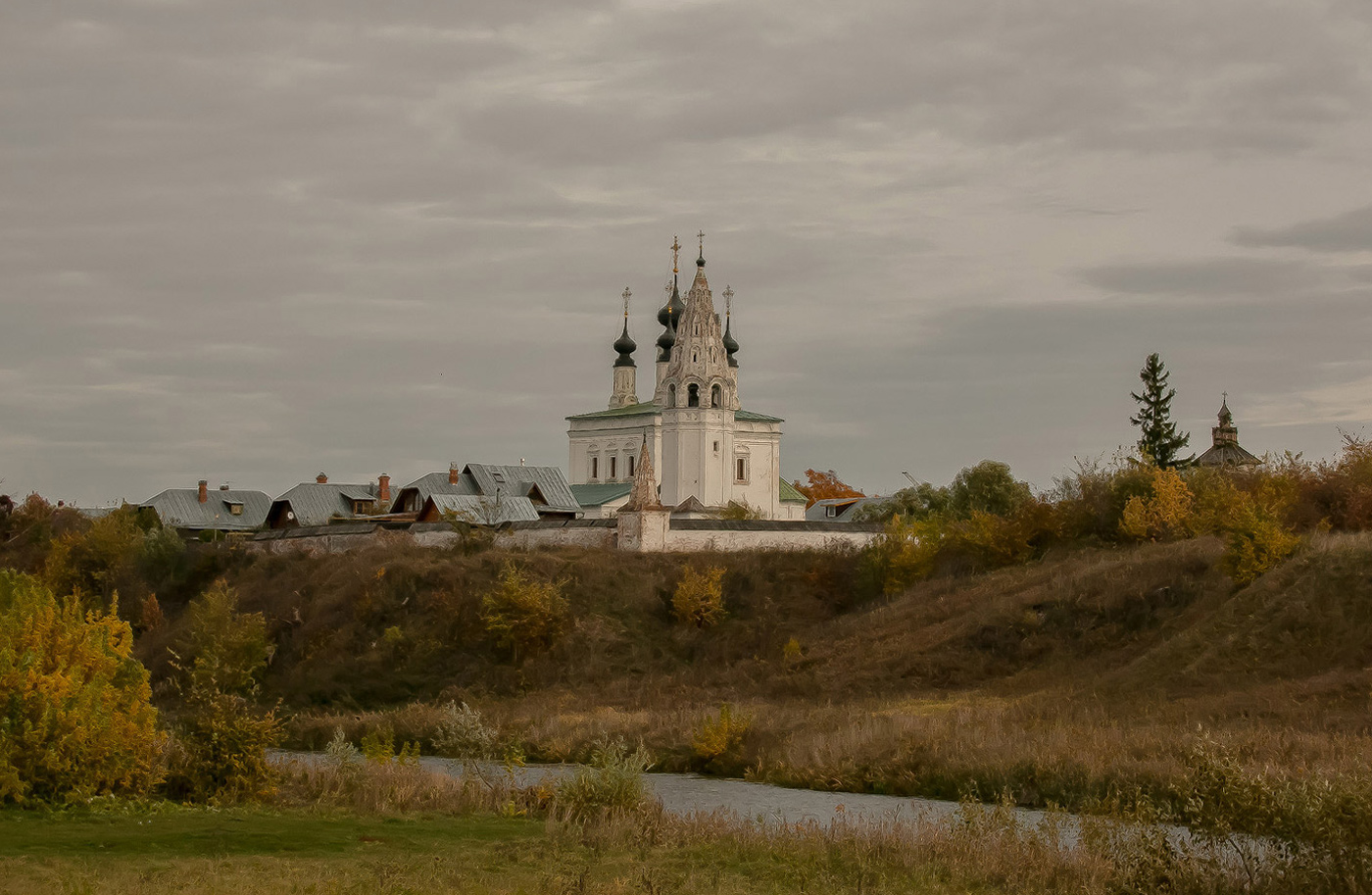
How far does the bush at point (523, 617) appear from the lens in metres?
43.7

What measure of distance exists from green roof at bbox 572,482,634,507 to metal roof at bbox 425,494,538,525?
14971 millimetres

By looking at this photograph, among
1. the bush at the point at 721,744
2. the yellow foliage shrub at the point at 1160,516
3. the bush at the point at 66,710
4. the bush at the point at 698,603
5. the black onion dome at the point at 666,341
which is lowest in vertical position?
the bush at the point at 721,744

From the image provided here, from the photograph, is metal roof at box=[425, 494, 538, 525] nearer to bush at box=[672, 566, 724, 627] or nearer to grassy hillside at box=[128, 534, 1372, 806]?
grassy hillside at box=[128, 534, 1372, 806]

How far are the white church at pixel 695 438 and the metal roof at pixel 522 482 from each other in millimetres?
7813

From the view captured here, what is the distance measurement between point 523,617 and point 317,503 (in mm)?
31611

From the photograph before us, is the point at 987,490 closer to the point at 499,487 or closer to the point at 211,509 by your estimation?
the point at 499,487

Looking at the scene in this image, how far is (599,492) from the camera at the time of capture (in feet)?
271

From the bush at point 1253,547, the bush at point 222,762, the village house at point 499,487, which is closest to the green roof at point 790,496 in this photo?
the village house at point 499,487

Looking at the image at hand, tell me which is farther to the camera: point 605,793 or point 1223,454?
point 1223,454

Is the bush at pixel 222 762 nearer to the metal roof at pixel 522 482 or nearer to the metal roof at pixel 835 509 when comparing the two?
the metal roof at pixel 522 482

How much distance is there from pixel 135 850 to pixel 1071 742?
15.6 meters

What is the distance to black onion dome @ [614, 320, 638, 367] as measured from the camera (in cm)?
9350

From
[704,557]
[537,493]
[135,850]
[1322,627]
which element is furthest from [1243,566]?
[537,493]

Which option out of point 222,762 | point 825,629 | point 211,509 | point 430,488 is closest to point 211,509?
point 211,509
